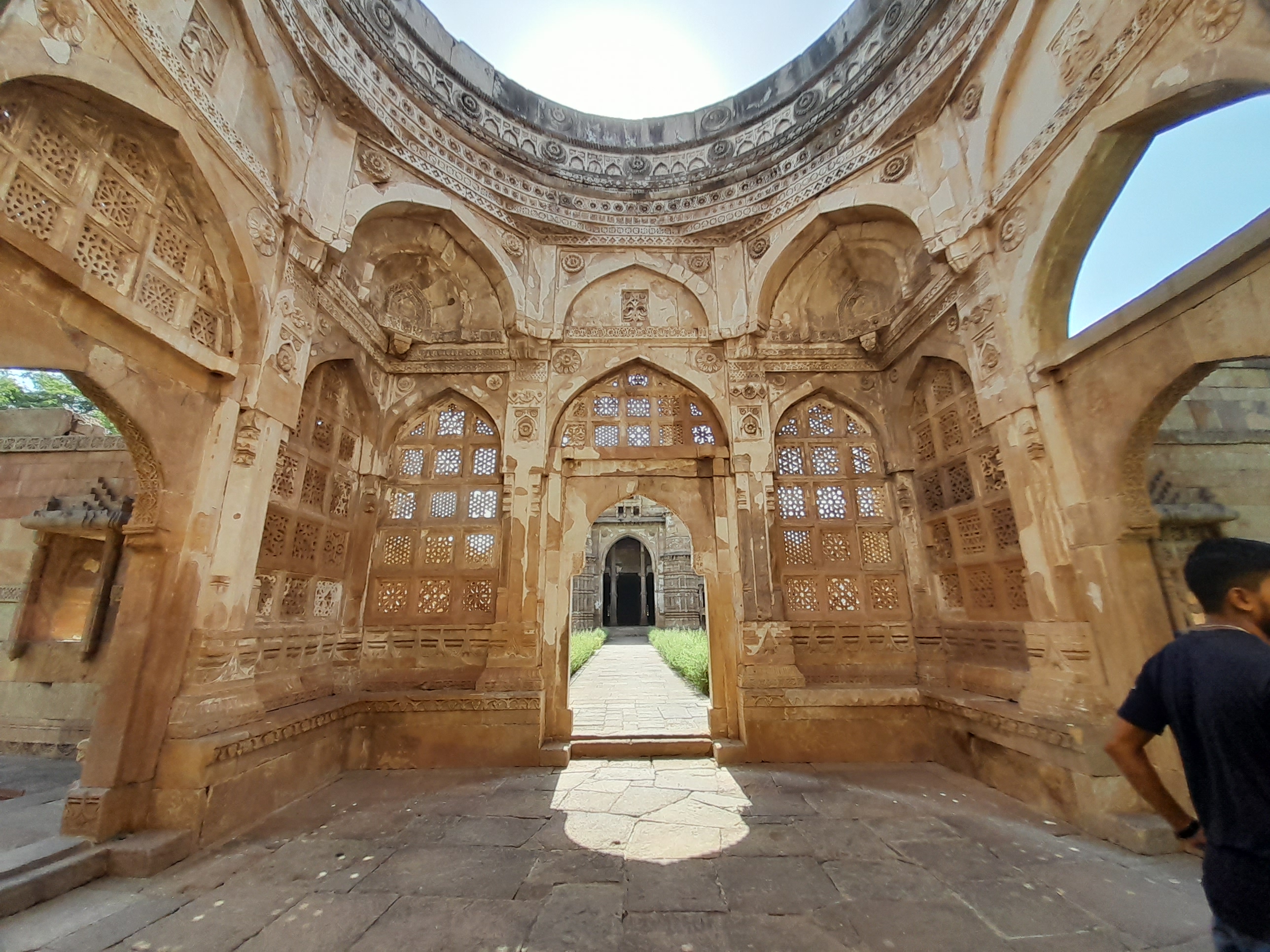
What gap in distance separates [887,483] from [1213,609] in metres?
5.11

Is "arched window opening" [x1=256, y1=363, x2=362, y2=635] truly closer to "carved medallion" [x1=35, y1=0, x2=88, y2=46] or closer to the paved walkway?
→ "carved medallion" [x1=35, y1=0, x2=88, y2=46]

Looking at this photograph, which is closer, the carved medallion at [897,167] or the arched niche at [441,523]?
the carved medallion at [897,167]

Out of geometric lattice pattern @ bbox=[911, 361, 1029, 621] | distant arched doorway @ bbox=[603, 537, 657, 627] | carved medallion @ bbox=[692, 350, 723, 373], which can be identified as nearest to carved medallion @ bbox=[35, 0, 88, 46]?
carved medallion @ bbox=[692, 350, 723, 373]

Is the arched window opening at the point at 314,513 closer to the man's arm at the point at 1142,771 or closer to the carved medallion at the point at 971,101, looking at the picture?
the man's arm at the point at 1142,771

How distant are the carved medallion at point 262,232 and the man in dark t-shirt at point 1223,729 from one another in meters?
6.07

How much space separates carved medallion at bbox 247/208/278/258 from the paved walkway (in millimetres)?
5860

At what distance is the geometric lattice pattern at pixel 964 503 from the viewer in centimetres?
498

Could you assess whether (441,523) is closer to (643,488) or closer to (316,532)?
(316,532)

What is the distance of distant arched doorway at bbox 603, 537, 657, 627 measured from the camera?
28328mm

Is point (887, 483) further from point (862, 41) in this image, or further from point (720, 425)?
point (862, 41)

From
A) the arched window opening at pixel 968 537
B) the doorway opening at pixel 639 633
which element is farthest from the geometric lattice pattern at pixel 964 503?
the doorway opening at pixel 639 633

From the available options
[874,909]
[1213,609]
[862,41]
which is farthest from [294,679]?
[862,41]

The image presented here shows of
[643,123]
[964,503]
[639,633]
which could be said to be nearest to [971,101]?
[964,503]

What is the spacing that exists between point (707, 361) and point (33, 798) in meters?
7.66
